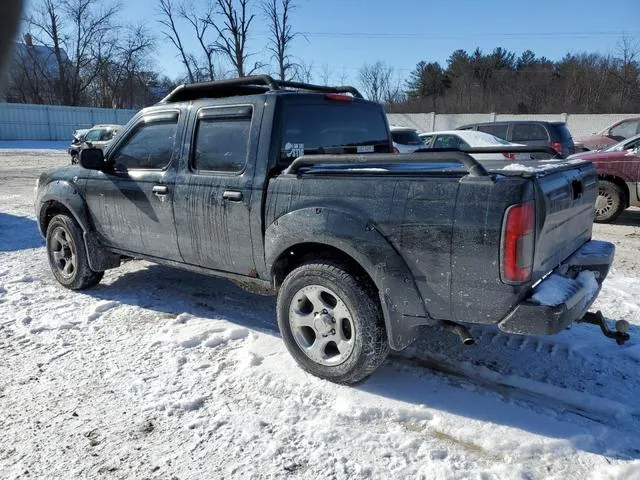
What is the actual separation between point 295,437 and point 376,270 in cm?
105

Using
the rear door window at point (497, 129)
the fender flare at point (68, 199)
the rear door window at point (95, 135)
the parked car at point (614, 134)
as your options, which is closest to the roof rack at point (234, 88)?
the fender flare at point (68, 199)

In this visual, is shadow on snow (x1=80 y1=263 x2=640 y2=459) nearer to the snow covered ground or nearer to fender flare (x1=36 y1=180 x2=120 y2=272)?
the snow covered ground

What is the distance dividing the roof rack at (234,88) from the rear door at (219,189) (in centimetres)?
34

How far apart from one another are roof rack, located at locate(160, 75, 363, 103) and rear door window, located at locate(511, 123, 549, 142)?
9.88 metres

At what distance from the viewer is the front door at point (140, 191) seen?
434cm

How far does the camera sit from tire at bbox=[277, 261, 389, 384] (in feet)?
10.5

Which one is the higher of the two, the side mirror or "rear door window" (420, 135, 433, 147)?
"rear door window" (420, 135, 433, 147)

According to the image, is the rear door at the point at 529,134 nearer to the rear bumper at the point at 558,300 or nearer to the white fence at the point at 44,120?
the rear bumper at the point at 558,300

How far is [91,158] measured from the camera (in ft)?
15.3

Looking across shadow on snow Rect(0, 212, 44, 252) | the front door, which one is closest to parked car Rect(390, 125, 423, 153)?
shadow on snow Rect(0, 212, 44, 252)

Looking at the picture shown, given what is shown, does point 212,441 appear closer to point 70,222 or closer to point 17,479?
point 17,479

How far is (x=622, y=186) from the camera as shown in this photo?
8.85 metres

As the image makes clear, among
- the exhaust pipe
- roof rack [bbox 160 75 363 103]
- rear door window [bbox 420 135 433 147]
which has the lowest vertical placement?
the exhaust pipe

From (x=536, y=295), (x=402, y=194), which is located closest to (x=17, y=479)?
(x=402, y=194)
